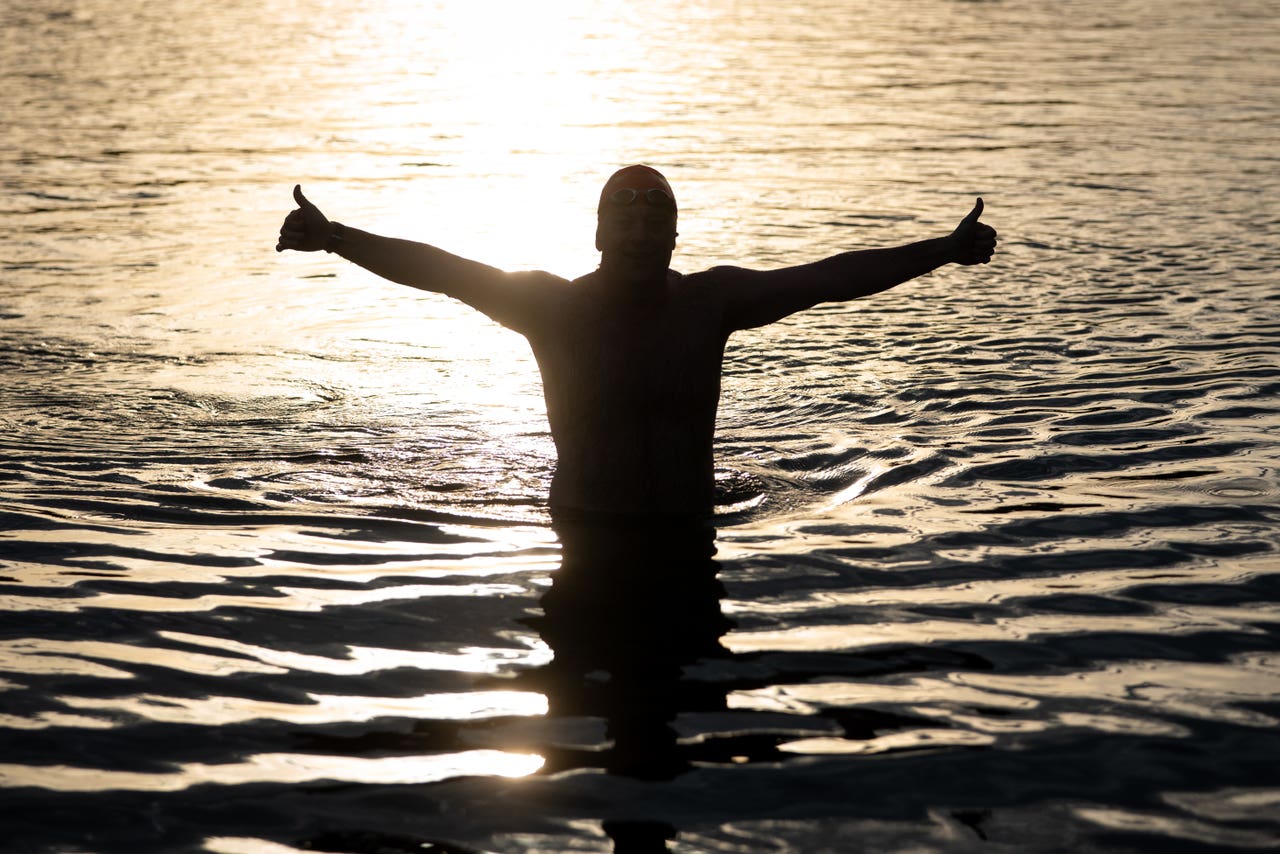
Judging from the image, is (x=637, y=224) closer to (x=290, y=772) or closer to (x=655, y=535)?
(x=655, y=535)

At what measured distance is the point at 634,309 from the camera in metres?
7.76

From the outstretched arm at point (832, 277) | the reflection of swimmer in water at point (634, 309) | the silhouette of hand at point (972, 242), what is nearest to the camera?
the reflection of swimmer in water at point (634, 309)

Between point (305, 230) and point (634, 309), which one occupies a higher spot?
point (305, 230)

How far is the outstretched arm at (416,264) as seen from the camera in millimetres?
7492

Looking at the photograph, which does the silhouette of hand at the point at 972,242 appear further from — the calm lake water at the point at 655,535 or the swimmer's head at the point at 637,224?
the swimmer's head at the point at 637,224

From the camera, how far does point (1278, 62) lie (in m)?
30.2

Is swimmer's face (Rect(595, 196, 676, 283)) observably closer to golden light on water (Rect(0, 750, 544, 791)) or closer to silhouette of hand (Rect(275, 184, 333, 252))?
silhouette of hand (Rect(275, 184, 333, 252))

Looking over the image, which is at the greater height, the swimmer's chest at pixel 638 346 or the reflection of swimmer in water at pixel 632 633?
the swimmer's chest at pixel 638 346

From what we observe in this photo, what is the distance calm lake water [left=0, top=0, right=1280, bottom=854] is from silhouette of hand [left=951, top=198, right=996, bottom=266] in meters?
1.33

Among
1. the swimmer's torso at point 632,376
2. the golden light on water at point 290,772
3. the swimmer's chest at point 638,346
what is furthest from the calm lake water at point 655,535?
the swimmer's chest at point 638,346

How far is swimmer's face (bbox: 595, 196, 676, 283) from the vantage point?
24.7ft

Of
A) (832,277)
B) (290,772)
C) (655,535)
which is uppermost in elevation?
(832,277)

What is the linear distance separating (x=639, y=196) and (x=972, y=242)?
5.85 ft

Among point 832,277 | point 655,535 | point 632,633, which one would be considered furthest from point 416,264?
point 632,633
